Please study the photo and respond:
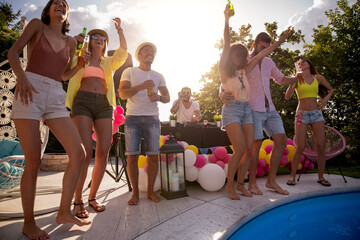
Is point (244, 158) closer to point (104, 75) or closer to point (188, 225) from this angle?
point (188, 225)

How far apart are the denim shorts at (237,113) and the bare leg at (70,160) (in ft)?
5.90

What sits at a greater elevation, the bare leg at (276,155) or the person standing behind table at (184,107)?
the person standing behind table at (184,107)

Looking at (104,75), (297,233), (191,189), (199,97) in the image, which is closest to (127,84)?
(104,75)

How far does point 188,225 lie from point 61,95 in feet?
5.44

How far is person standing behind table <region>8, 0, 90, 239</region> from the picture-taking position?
5.36 feet

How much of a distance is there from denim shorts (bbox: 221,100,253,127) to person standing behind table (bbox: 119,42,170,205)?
83cm

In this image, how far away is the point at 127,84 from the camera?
2.73 m

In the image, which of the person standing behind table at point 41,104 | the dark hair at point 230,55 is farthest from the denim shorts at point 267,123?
the person standing behind table at point 41,104

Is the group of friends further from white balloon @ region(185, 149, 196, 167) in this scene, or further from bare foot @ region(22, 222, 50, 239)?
white balloon @ region(185, 149, 196, 167)

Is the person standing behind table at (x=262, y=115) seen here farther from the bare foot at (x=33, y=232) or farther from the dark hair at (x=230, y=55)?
the bare foot at (x=33, y=232)

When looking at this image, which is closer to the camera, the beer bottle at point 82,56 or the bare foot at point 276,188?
the beer bottle at point 82,56

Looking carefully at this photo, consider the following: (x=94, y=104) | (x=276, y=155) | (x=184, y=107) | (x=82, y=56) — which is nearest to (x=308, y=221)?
(x=276, y=155)

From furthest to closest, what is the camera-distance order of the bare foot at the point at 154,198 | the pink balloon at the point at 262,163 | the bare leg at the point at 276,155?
the pink balloon at the point at 262,163 < the bare leg at the point at 276,155 < the bare foot at the point at 154,198

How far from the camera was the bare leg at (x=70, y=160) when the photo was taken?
1.75 metres
